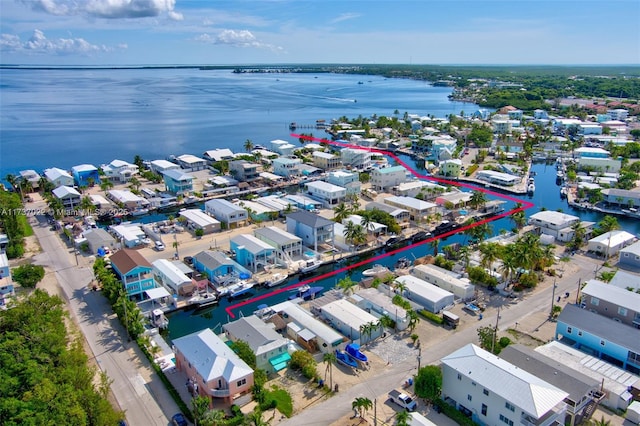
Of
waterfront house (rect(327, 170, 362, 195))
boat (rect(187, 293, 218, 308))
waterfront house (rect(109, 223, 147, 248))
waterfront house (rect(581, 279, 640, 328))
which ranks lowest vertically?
boat (rect(187, 293, 218, 308))

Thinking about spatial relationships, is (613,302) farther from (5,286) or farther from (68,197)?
(68,197)

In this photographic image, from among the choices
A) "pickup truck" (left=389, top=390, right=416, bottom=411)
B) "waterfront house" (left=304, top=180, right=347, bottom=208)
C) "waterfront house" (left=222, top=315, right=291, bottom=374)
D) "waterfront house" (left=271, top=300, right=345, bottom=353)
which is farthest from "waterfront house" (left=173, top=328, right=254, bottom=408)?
"waterfront house" (left=304, top=180, right=347, bottom=208)

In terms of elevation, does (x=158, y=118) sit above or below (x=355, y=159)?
above

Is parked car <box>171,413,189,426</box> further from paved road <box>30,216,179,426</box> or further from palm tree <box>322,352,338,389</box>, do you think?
palm tree <box>322,352,338,389</box>

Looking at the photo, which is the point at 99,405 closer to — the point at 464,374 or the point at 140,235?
the point at 464,374

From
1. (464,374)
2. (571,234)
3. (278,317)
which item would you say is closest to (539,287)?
(571,234)

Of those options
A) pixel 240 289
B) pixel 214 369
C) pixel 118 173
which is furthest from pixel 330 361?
pixel 118 173

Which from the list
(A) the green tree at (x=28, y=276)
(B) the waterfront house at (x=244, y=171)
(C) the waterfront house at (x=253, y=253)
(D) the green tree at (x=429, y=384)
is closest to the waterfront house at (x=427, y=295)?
(D) the green tree at (x=429, y=384)
